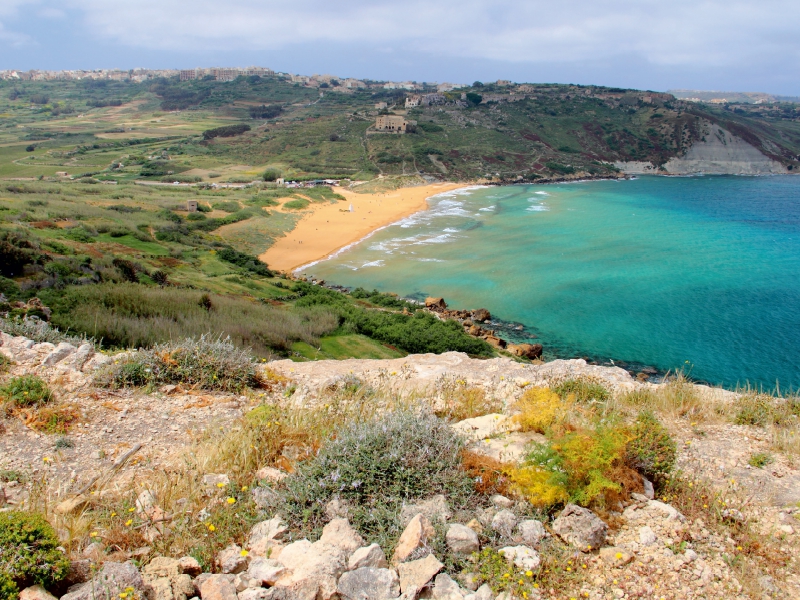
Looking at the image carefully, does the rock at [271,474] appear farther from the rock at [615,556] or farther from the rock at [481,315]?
the rock at [481,315]

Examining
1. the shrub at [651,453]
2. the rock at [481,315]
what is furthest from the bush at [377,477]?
the rock at [481,315]

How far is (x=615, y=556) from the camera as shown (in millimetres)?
3635

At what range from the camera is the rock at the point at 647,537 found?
3.78 m

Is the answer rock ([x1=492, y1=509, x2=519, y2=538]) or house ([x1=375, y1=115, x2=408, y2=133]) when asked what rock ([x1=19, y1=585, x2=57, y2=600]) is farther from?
house ([x1=375, y1=115, x2=408, y2=133])

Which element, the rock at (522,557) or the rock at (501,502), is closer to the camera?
the rock at (522,557)

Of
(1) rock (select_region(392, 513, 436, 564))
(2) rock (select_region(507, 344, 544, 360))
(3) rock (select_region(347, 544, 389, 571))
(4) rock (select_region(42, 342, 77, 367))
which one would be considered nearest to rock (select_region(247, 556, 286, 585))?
(3) rock (select_region(347, 544, 389, 571))

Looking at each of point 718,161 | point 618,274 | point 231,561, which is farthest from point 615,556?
point 718,161

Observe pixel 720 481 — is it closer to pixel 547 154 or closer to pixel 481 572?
pixel 481 572

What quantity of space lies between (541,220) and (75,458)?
165ft

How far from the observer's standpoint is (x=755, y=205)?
62.3 meters

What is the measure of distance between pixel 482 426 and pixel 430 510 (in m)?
1.87

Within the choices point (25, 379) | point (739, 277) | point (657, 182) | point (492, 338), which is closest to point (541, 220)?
point (739, 277)

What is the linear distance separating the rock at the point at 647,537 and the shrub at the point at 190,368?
5.28 meters

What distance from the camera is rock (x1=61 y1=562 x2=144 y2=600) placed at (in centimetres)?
292
